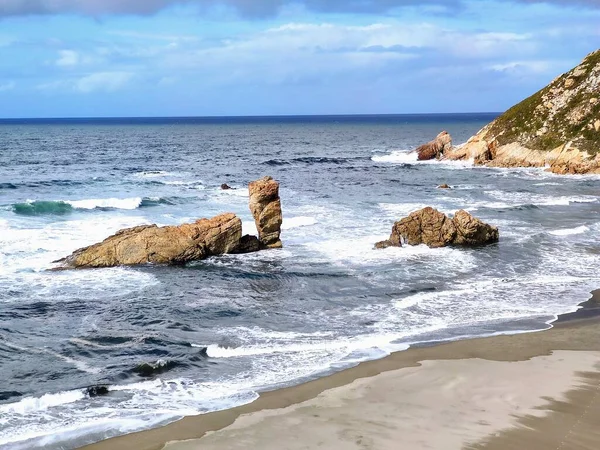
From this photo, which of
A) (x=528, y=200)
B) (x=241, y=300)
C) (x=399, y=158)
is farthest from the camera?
(x=399, y=158)

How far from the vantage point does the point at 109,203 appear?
4894 centimetres

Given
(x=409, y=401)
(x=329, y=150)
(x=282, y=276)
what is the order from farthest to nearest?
(x=329, y=150) < (x=282, y=276) < (x=409, y=401)

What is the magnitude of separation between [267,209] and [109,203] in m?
20.3

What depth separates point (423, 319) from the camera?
22.3 meters

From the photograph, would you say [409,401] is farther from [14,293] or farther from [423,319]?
[14,293]

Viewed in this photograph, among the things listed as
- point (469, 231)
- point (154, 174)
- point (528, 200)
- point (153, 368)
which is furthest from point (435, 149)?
point (153, 368)

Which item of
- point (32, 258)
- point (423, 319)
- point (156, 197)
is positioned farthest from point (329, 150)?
point (423, 319)

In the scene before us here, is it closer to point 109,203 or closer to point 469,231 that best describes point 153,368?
point 469,231

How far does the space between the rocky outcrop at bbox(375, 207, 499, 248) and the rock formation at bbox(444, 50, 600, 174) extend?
37478 mm

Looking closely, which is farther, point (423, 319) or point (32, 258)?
point (32, 258)

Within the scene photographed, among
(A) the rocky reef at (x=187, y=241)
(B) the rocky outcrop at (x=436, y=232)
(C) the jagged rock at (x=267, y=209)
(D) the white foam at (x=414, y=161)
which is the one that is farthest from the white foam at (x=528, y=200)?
(D) the white foam at (x=414, y=161)

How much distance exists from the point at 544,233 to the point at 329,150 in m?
80.5

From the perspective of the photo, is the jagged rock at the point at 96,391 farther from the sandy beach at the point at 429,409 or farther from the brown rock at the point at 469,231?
the brown rock at the point at 469,231

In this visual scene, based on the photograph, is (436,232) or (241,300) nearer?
(241,300)
